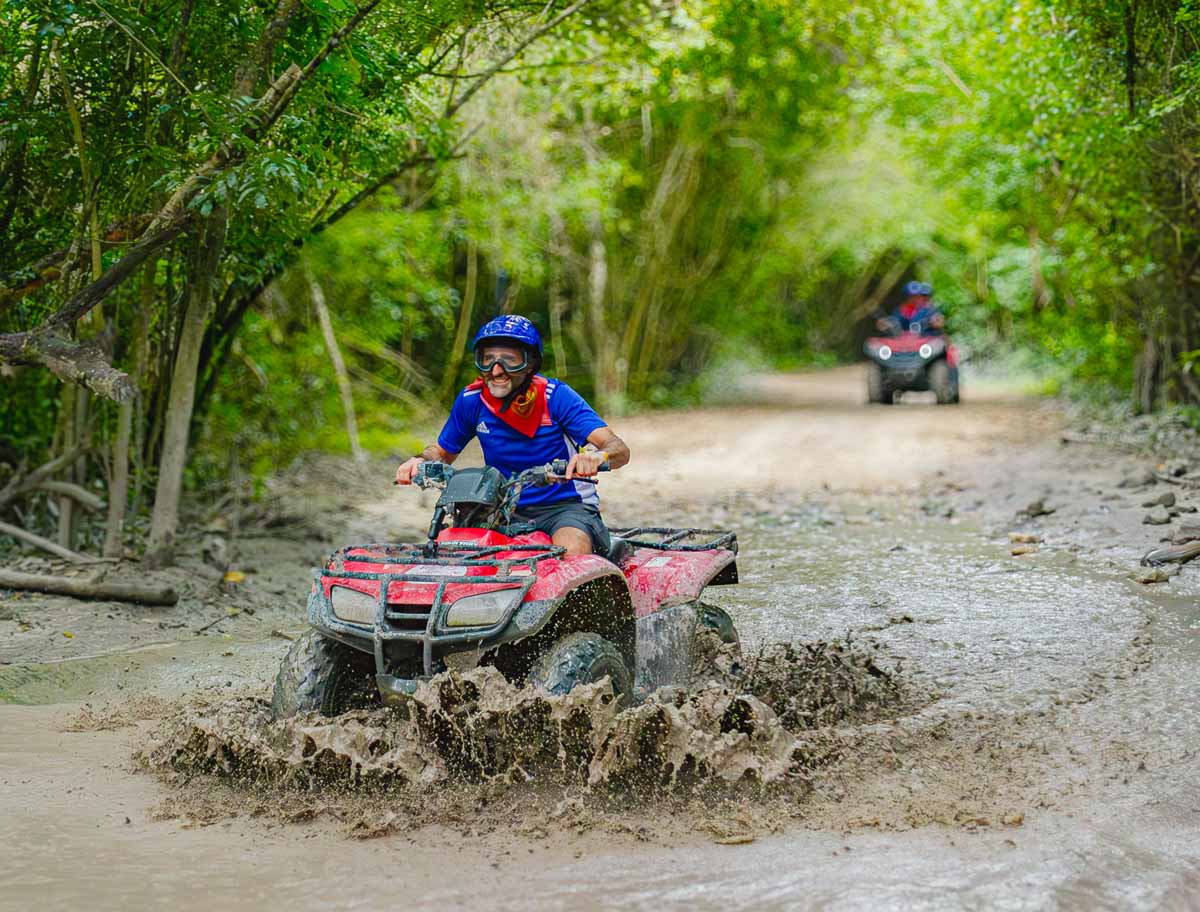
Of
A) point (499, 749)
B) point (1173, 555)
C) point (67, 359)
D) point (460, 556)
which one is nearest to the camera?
point (499, 749)

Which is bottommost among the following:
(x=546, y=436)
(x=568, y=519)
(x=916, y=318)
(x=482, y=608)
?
(x=482, y=608)

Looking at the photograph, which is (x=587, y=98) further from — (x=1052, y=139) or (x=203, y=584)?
(x=203, y=584)

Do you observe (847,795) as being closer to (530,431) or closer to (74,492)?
(530,431)

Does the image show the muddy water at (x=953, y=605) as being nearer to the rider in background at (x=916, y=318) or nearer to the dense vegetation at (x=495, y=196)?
the dense vegetation at (x=495, y=196)

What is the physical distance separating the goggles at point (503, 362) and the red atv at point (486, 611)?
1.38 ft

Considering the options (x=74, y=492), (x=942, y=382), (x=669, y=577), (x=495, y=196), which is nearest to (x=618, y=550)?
(x=669, y=577)

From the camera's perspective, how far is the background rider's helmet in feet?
16.3

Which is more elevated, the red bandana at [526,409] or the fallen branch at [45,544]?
the red bandana at [526,409]

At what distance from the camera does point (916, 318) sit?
2055cm

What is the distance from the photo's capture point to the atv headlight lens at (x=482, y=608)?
167 inches

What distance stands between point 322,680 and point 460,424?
124 centimetres

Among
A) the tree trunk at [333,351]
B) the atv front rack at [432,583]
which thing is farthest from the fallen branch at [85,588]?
the tree trunk at [333,351]

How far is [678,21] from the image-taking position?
39.8 feet

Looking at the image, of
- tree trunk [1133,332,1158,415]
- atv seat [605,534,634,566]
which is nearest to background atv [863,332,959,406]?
tree trunk [1133,332,1158,415]
